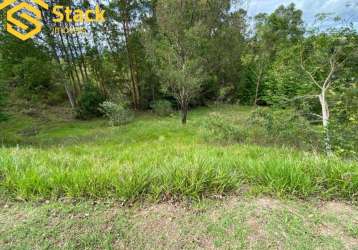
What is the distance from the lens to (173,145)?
15.9 feet

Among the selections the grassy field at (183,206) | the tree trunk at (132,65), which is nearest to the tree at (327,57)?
the grassy field at (183,206)

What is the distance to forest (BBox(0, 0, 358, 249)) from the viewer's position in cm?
133

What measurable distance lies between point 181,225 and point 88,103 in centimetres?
1415

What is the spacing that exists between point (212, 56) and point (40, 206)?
1519 centimetres

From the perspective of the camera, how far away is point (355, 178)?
1634 millimetres

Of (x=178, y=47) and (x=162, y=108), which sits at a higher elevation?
(x=178, y=47)

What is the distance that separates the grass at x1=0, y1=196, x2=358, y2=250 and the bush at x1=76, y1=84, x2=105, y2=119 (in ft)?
43.6

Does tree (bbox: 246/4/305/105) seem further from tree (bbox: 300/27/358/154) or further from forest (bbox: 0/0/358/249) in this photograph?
tree (bbox: 300/27/358/154)

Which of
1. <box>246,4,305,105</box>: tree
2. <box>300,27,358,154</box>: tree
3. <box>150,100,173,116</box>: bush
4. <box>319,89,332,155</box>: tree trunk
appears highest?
<box>246,4,305,105</box>: tree

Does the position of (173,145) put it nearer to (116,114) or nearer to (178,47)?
(178,47)

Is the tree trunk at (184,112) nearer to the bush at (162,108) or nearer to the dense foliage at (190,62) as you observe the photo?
the dense foliage at (190,62)

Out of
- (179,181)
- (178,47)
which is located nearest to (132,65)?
(178,47)

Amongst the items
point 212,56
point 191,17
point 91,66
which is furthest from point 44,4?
point 212,56

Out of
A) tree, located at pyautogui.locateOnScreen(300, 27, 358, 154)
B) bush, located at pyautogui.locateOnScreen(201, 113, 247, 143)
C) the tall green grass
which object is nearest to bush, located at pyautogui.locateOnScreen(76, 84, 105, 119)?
bush, located at pyautogui.locateOnScreen(201, 113, 247, 143)
